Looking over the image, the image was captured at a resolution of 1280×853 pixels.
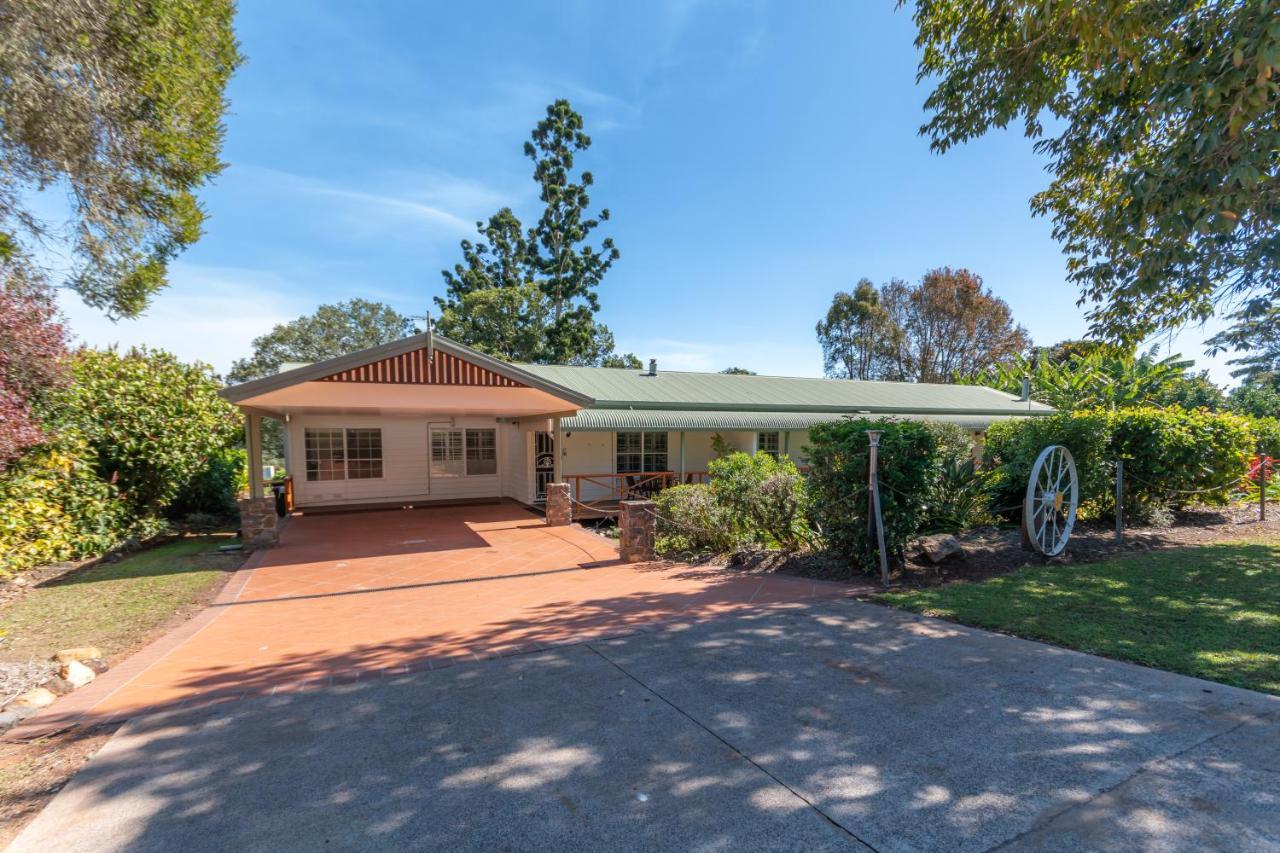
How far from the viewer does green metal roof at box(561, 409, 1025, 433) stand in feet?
51.2

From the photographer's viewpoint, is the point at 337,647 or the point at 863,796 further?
the point at 337,647

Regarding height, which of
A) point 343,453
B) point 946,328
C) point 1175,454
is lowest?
point 1175,454

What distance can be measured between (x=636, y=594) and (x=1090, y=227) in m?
8.87

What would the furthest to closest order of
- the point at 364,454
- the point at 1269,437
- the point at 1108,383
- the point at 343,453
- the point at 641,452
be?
the point at 1108,383
the point at 641,452
the point at 364,454
the point at 343,453
the point at 1269,437

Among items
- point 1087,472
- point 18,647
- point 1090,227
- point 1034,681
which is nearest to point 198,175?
point 18,647

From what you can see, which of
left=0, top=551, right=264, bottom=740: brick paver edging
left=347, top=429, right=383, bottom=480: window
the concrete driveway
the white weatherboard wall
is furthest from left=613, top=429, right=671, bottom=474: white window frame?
the concrete driveway

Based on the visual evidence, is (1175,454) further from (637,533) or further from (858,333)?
(858,333)

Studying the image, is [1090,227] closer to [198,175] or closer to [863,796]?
[863,796]

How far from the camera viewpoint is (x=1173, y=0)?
5359 millimetres

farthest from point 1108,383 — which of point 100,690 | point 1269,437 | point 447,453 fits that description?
point 100,690

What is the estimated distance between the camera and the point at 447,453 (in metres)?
16.9

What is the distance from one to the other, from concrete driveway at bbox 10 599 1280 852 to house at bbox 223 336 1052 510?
298 inches

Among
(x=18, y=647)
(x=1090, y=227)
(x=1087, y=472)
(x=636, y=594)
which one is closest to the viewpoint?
(x=18, y=647)

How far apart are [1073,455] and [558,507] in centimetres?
986
